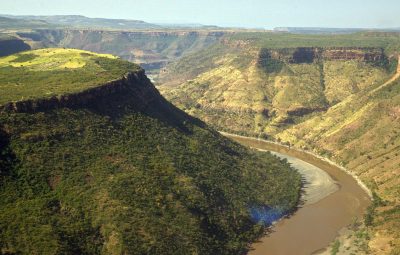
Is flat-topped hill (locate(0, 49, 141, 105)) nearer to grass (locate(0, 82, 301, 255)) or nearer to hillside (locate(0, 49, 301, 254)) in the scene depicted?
hillside (locate(0, 49, 301, 254))

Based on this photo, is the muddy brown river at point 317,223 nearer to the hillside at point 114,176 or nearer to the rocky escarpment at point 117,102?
the hillside at point 114,176

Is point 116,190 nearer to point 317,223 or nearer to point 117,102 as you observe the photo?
point 117,102

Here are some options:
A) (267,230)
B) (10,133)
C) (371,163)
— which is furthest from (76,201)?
(371,163)

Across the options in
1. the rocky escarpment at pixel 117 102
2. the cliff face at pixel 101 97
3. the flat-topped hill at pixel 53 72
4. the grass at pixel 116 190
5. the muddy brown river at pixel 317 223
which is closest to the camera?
the grass at pixel 116 190

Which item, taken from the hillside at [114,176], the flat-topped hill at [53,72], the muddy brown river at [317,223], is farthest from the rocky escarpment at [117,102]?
the muddy brown river at [317,223]

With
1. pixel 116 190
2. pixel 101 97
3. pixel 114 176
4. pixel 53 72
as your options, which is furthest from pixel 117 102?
pixel 116 190

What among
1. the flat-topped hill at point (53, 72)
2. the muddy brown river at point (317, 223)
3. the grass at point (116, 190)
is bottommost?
the muddy brown river at point (317, 223)
